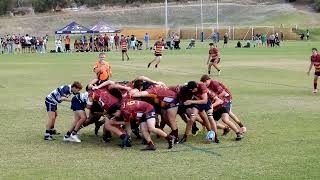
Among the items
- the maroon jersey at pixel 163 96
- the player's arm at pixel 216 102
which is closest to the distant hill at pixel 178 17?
the player's arm at pixel 216 102

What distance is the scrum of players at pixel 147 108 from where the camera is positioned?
1304 centimetres

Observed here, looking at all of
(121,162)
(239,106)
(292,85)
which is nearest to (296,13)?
(292,85)

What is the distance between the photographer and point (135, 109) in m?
12.9

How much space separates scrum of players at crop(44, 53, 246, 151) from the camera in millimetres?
13039

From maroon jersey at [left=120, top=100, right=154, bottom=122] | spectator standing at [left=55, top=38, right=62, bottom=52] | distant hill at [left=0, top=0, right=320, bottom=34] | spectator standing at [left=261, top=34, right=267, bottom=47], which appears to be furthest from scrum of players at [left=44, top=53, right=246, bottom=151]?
distant hill at [left=0, top=0, right=320, bottom=34]

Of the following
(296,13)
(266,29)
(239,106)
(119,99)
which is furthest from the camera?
(296,13)

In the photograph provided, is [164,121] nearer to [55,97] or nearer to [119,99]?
[119,99]

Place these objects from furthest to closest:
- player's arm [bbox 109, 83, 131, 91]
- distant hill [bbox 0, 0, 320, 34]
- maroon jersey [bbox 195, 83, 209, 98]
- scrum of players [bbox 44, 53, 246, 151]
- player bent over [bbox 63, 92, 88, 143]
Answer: distant hill [bbox 0, 0, 320, 34], player bent over [bbox 63, 92, 88, 143], player's arm [bbox 109, 83, 131, 91], maroon jersey [bbox 195, 83, 209, 98], scrum of players [bbox 44, 53, 246, 151]

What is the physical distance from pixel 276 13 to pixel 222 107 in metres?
102

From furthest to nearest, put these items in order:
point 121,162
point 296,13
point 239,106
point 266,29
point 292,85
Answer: point 296,13 < point 266,29 < point 292,85 < point 239,106 < point 121,162

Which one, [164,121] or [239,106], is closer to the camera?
[164,121]

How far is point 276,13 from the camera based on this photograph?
113812mm

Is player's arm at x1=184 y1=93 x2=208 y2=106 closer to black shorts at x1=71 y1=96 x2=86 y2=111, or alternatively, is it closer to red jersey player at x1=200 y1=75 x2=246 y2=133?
red jersey player at x1=200 y1=75 x2=246 y2=133

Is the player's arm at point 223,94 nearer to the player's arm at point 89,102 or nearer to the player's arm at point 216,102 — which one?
the player's arm at point 216,102
